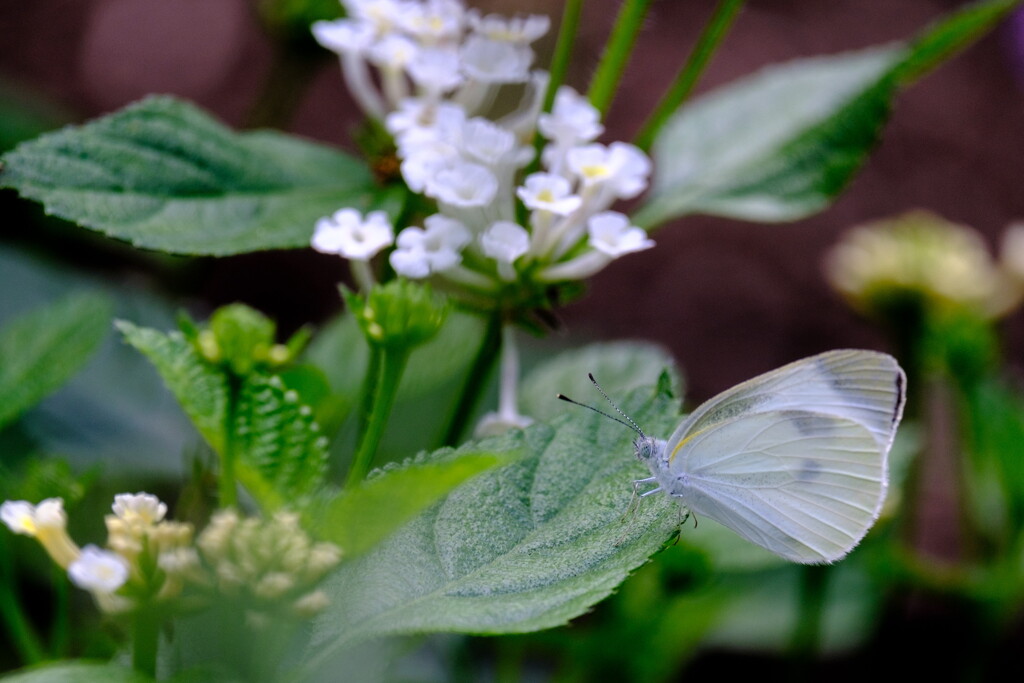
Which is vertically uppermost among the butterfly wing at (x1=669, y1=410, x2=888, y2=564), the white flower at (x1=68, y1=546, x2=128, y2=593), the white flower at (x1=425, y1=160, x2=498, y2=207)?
the white flower at (x1=425, y1=160, x2=498, y2=207)

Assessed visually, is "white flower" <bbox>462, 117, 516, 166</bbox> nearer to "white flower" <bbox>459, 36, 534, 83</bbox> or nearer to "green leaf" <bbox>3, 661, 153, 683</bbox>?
"white flower" <bbox>459, 36, 534, 83</bbox>

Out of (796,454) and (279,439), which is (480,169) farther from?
(796,454)

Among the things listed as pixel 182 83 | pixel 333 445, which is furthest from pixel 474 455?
pixel 182 83

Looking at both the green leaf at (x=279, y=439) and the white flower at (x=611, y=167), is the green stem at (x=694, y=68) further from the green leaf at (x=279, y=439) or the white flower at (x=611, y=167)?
the green leaf at (x=279, y=439)

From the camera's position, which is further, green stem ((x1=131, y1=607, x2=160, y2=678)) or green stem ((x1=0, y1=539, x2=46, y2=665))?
green stem ((x1=0, y1=539, x2=46, y2=665))

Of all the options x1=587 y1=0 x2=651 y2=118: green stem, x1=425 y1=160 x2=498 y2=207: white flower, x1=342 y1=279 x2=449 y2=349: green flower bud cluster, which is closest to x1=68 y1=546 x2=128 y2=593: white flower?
x1=342 y1=279 x2=449 y2=349: green flower bud cluster

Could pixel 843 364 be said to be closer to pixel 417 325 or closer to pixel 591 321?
pixel 417 325
